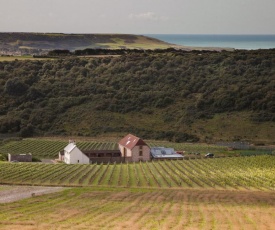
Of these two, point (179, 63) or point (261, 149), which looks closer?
point (261, 149)

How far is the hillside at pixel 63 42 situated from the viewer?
158 metres

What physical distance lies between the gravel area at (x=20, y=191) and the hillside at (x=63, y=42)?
111m

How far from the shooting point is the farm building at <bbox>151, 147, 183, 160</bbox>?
5912 centimetres

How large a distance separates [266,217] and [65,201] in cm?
1184

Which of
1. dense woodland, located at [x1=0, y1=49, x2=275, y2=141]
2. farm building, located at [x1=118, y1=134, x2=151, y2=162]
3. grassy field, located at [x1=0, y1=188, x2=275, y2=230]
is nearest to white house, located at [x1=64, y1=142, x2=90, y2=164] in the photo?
farm building, located at [x1=118, y1=134, x2=151, y2=162]

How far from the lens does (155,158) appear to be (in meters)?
59.6

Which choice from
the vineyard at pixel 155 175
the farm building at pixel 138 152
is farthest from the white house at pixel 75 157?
the vineyard at pixel 155 175

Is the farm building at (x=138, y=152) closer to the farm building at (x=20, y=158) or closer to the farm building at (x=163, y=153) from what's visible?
the farm building at (x=163, y=153)

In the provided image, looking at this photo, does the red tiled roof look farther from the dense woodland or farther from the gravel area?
the gravel area

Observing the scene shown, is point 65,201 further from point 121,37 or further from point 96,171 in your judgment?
point 121,37

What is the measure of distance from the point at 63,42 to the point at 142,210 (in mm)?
146563

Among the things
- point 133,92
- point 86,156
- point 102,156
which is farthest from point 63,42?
point 86,156

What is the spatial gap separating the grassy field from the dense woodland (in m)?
39.8

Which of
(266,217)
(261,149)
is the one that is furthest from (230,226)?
(261,149)
